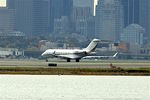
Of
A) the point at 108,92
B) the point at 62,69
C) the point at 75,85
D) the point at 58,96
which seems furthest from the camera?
the point at 62,69

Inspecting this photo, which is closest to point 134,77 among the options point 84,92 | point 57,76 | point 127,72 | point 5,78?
point 127,72

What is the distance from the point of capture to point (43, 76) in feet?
500

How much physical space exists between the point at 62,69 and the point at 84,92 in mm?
40052

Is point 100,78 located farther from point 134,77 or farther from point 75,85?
point 75,85

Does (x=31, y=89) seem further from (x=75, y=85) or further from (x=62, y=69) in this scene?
(x=62, y=69)

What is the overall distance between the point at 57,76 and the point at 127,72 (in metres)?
13.2

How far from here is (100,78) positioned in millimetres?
152875

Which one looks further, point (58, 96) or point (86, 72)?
point (86, 72)

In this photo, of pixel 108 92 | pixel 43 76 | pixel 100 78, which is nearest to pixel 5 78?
pixel 43 76

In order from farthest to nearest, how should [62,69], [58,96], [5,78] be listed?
1. [62,69]
2. [5,78]
3. [58,96]

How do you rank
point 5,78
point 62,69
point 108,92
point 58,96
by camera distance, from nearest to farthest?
1. point 58,96
2. point 108,92
3. point 5,78
4. point 62,69

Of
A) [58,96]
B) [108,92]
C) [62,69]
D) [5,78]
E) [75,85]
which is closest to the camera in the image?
[58,96]

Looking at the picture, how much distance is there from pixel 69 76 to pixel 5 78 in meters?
11.8

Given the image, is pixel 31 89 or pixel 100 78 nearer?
pixel 31 89
